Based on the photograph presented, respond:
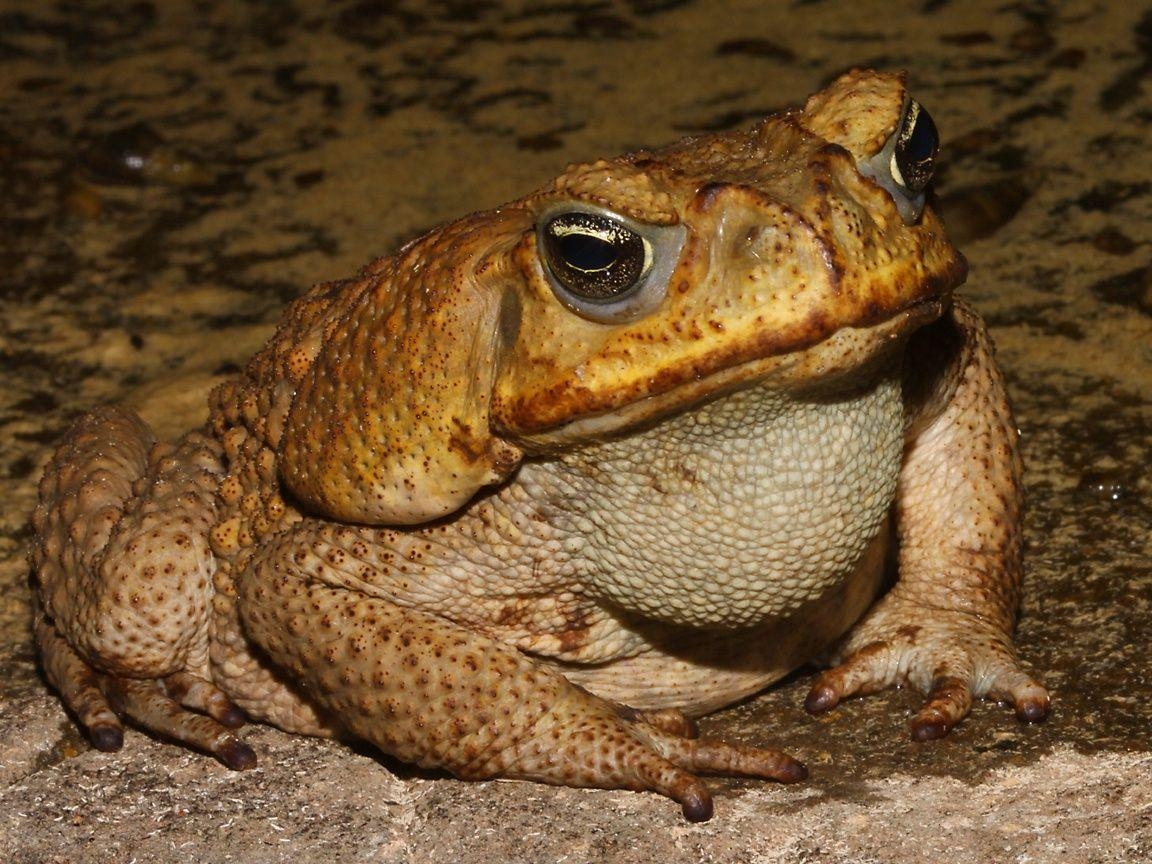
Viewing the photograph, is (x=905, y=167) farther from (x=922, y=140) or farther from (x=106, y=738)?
(x=106, y=738)

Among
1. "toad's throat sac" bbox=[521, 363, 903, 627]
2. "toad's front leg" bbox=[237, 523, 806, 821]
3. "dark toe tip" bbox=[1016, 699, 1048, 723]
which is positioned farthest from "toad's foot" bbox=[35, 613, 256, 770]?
"dark toe tip" bbox=[1016, 699, 1048, 723]

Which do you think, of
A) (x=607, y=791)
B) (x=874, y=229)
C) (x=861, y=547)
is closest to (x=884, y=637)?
(x=861, y=547)

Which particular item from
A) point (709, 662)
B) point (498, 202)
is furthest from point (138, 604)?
point (498, 202)

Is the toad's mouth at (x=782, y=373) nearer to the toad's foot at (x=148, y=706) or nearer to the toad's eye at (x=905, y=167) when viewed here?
the toad's eye at (x=905, y=167)

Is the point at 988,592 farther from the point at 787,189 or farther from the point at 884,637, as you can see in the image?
the point at 787,189

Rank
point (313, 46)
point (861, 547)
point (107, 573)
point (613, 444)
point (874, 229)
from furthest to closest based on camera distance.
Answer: point (313, 46), point (107, 573), point (861, 547), point (613, 444), point (874, 229)
